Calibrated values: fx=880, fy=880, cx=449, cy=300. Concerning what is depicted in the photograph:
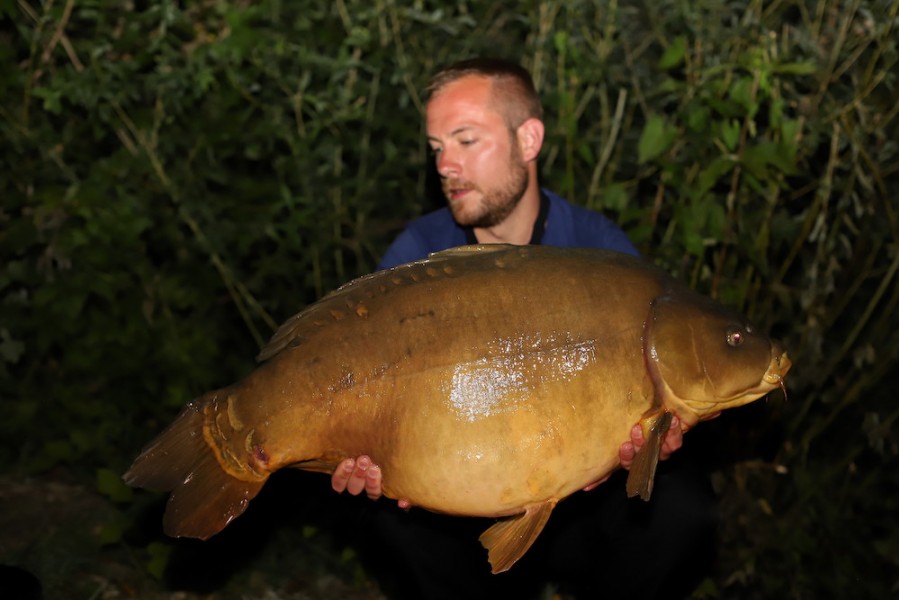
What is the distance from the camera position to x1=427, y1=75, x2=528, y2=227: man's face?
240cm

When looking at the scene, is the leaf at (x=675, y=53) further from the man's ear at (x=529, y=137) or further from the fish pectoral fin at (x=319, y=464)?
the fish pectoral fin at (x=319, y=464)

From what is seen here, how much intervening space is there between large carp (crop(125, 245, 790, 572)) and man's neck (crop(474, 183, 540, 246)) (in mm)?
747

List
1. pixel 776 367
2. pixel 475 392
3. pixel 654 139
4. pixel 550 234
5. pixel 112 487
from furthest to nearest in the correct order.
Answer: pixel 112 487, pixel 654 139, pixel 550 234, pixel 776 367, pixel 475 392

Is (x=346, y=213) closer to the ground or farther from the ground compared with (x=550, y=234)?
closer to the ground

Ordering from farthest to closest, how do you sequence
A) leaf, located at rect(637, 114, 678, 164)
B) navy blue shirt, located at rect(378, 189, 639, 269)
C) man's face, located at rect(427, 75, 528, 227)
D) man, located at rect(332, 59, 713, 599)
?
leaf, located at rect(637, 114, 678, 164)
navy blue shirt, located at rect(378, 189, 639, 269)
man's face, located at rect(427, 75, 528, 227)
man, located at rect(332, 59, 713, 599)

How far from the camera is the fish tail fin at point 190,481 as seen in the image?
1.71 m

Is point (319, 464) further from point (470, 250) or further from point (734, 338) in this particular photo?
point (734, 338)

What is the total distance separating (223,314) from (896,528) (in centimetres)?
243

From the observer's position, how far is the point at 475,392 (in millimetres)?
1672

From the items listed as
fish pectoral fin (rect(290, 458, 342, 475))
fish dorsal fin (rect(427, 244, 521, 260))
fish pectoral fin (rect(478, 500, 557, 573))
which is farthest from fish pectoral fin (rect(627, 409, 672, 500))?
fish pectoral fin (rect(290, 458, 342, 475))

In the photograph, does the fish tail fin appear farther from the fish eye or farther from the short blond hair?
the short blond hair

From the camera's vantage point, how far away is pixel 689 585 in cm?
276

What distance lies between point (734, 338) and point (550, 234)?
86 centimetres

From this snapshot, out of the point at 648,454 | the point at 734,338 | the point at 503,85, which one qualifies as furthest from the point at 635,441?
the point at 503,85
